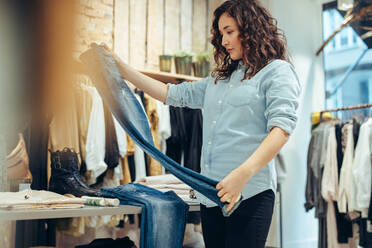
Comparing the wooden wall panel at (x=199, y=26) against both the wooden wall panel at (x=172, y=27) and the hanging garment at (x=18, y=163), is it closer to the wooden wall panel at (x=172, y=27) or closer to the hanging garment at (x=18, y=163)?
the wooden wall panel at (x=172, y=27)

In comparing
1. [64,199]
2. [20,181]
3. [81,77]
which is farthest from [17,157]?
[81,77]

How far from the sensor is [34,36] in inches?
17.7

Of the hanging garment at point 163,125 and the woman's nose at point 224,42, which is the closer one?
the woman's nose at point 224,42

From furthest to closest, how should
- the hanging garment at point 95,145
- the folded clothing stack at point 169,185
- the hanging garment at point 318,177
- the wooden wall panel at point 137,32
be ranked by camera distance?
the wooden wall panel at point 137,32 → the hanging garment at point 318,177 → the hanging garment at point 95,145 → the folded clothing stack at point 169,185

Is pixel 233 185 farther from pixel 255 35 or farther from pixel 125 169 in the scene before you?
pixel 125 169

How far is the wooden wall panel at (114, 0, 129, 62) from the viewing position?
3.95 m

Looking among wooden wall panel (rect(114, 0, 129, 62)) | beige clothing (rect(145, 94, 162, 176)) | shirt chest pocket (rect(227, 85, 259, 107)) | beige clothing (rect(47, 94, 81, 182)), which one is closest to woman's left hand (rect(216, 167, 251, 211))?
shirt chest pocket (rect(227, 85, 259, 107))

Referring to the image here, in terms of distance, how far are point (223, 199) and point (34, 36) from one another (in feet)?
2.91

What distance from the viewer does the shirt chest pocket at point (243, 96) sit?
1.40 meters

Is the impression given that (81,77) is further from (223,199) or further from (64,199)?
(223,199)

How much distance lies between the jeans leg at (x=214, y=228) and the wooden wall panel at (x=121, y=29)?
9.05ft

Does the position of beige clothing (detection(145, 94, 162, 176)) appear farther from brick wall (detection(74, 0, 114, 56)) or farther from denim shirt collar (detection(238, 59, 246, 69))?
denim shirt collar (detection(238, 59, 246, 69))

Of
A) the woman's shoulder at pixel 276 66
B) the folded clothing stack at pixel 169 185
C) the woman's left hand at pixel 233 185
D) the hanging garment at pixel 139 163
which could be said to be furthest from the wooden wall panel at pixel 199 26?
the woman's left hand at pixel 233 185

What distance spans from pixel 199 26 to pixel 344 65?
1809mm
